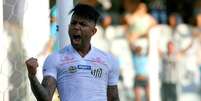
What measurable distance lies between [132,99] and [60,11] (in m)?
5.11

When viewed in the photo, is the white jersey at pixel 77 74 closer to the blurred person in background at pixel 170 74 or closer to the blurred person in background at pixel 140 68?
the blurred person in background at pixel 140 68

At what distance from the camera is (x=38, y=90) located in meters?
3.51

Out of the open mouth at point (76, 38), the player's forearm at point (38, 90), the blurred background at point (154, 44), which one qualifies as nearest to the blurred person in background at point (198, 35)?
the blurred background at point (154, 44)

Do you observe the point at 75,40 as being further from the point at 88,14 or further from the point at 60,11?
the point at 60,11

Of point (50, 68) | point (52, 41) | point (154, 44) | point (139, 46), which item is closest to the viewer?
point (50, 68)

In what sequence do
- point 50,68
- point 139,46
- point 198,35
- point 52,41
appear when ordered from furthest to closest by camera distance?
point 198,35
point 139,46
point 52,41
point 50,68

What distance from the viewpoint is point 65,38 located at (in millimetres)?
4461

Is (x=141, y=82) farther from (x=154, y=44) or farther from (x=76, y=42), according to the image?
(x=76, y=42)

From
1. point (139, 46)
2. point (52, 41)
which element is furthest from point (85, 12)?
point (139, 46)

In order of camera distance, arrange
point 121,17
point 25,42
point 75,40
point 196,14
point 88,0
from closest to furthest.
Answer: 1. point 75,40
2. point 25,42
3. point 88,0
4. point 121,17
5. point 196,14

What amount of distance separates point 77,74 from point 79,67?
0.04 metres

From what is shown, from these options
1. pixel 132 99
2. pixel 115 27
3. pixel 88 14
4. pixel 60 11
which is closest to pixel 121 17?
pixel 115 27

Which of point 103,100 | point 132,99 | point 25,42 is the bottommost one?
→ point 132,99

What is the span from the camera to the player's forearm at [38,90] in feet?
11.4
